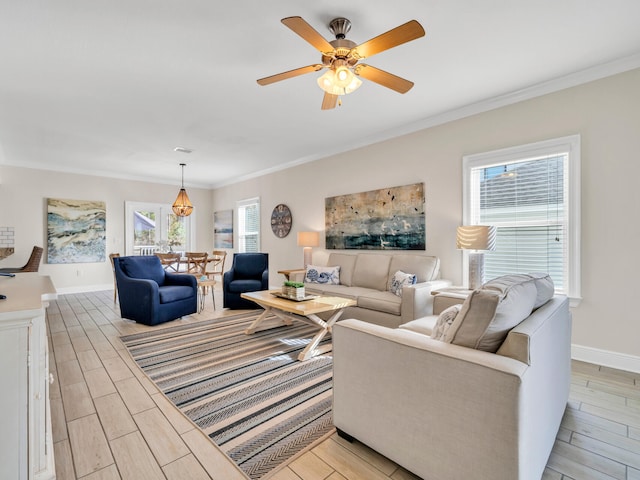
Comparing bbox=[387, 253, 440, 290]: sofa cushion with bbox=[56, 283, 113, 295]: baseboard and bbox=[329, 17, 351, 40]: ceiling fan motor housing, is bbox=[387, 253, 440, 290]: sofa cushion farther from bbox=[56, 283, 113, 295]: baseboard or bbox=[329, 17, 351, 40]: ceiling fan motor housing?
bbox=[56, 283, 113, 295]: baseboard

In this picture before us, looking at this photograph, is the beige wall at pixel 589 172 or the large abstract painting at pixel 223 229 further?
the large abstract painting at pixel 223 229

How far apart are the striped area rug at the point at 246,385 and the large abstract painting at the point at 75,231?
4154 millimetres

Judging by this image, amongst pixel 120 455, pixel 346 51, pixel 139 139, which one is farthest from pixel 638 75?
pixel 139 139

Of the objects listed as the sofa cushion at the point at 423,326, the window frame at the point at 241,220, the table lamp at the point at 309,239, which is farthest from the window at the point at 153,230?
the sofa cushion at the point at 423,326

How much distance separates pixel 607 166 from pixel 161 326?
5106mm

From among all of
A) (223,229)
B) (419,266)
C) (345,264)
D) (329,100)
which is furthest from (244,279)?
(329,100)

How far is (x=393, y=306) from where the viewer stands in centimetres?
338

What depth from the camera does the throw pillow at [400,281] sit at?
143 inches

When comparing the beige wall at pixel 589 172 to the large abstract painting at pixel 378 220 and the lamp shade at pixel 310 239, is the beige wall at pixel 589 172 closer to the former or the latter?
the large abstract painting at pixel 378 220

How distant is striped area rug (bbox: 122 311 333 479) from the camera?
1.74 meters

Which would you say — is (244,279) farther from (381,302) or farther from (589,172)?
(589,172)

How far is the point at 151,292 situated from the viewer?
3.92 m

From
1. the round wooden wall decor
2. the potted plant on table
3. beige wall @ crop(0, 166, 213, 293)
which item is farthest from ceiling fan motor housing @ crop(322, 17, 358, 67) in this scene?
beige wall @ crop(0, 166, 213, 293)

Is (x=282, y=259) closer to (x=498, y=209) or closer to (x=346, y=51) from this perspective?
(x=498, y=209)
